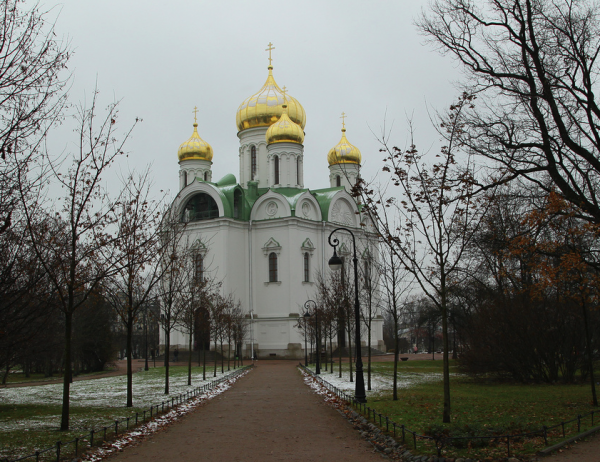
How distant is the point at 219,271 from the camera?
43688 millimetres

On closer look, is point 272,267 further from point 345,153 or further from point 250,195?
point 345,153

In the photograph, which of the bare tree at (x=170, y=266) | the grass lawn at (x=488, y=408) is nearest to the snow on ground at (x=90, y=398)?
the bare tree at (x=170, y=266)

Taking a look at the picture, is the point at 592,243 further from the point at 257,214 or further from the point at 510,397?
the point at 257,214

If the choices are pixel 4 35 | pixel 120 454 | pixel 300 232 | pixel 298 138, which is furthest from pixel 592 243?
pixel 298 138

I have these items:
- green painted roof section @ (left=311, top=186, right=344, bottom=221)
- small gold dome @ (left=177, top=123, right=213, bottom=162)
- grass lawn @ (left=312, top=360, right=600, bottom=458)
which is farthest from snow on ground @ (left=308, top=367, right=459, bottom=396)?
small gold dome @ (left=177, top=123, right=213, bottom=162)

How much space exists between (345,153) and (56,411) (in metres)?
42.4

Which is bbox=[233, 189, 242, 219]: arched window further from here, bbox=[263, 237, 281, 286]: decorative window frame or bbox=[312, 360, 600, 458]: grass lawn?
bbox=[312, 360, 600, 458]: grass lawn

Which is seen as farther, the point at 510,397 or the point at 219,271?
the point at 219,271

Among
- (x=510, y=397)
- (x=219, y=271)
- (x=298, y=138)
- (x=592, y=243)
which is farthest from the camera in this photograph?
(x=298, y=138)

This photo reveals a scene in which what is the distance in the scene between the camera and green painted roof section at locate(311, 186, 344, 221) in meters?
48.0

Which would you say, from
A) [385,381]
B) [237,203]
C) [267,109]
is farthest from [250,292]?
[385,381]

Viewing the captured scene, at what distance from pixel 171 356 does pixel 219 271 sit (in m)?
7.36

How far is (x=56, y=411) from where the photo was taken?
51.3 feet

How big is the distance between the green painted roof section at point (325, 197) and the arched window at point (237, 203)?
6.01 m
